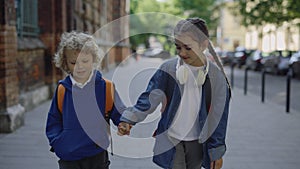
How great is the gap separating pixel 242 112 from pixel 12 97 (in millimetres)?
5222

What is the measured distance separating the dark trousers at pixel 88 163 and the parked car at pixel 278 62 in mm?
23945

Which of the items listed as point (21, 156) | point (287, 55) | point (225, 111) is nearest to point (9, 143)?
point (21, 156)

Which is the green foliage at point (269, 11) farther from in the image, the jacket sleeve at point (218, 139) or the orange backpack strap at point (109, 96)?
the orange backpack strap at point (109, 96)

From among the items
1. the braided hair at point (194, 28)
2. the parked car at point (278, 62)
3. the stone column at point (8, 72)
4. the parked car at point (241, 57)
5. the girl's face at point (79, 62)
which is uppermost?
the braided hair at point (194, 28)

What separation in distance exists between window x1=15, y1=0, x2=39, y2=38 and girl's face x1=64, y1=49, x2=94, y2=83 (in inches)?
266

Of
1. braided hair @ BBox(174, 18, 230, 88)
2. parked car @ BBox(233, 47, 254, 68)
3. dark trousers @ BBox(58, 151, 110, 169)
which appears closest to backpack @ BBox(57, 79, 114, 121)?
dark trousers @ BBox(58, 151, 110, 169)

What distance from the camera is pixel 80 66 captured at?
2.79m

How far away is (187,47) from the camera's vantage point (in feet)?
9.29

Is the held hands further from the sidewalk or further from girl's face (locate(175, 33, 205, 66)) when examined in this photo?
the sidewalk

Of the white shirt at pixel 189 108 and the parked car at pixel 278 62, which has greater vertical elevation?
the white shirt at pixel 189 108

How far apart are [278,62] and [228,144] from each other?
838 inches

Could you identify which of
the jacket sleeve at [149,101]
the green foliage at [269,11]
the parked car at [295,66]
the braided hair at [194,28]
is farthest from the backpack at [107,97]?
the green foliage at [269,11]

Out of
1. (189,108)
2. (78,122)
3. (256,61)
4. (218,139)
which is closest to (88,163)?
(78,122)

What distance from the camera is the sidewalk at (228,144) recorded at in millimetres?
5258
